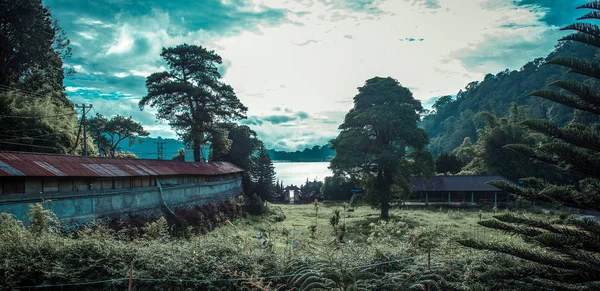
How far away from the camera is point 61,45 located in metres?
27.0

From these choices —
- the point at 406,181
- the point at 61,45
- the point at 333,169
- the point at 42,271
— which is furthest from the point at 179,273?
the point at 61,45

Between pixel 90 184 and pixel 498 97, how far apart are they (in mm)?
90157

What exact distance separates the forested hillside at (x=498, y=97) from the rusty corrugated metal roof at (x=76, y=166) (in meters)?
63.0

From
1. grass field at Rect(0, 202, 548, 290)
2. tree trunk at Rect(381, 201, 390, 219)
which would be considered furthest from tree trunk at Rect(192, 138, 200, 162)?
grass field at Rect(0, 202, 548, 290)

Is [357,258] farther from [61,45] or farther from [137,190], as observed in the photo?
[61,45]

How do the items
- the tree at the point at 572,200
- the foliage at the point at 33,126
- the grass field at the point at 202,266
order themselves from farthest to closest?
1. the foliage at the point at 33,126
2. the grass field at the point at 202,266
3. the tree at the point at 572,200

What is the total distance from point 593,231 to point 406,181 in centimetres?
2108

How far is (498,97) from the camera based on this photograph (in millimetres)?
82500

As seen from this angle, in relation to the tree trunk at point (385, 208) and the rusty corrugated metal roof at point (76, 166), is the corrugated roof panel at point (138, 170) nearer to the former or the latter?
the rusty corrugated metal roof at point (76, 166)

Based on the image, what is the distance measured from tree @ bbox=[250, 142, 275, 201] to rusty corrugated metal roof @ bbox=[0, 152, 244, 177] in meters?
18.3

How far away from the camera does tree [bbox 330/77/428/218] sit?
22703mm

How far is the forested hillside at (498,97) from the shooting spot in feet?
237

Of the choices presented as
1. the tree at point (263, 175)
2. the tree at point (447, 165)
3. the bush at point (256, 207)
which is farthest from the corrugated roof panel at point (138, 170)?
the tree at point (447, 165)

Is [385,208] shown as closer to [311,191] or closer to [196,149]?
[196,149]
